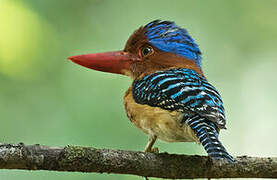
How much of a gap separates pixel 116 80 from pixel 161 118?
1626mm

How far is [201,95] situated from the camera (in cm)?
297

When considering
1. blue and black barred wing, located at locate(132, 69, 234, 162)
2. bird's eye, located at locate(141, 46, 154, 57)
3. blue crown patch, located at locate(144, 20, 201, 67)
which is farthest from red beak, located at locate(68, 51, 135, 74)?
blue and black barred wing, located at locate(132, 69, 234, 162)

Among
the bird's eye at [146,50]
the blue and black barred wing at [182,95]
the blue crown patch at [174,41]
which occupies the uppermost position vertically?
the blue crown patch at [174,41]

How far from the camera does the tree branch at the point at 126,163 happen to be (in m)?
2.35

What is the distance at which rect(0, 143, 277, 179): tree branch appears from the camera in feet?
7.72

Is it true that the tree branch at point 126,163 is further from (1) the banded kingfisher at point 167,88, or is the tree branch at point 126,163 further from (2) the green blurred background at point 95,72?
(2) the green blurred background at point 95,72

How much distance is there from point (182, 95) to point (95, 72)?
1.89 metres

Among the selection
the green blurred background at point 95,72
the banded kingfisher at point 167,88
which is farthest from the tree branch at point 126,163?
the green blurred background at point 95,72

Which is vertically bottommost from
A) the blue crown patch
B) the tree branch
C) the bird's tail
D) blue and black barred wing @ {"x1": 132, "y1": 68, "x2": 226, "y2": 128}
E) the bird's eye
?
the tree branch

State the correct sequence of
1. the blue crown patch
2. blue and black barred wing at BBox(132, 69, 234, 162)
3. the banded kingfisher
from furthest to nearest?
the blue crown patch
the banded kingfisher
blue and black barred wing at BBox(132, 69, 234, 162)

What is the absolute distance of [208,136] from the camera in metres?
2.61

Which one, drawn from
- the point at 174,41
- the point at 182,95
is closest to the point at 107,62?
the point at 174,41

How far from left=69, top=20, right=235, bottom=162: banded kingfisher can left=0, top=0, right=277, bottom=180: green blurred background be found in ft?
1.63

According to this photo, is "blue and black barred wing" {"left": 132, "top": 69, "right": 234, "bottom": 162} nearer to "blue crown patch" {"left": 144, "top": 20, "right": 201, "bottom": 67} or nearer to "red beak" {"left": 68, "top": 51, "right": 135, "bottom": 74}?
"blue crown patch" {"left": 144, "top": 20, "right": 201, "bottom": 67}
